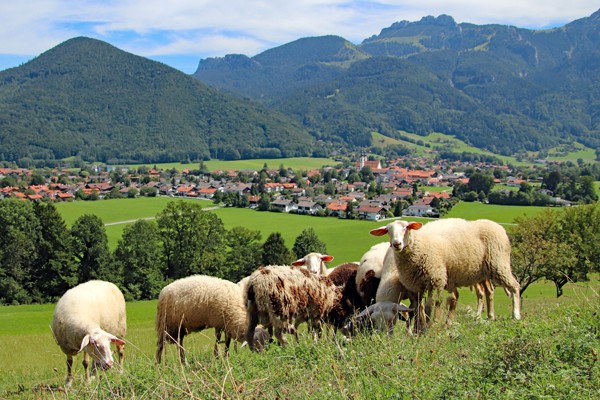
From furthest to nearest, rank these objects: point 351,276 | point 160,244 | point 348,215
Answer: point 348,215 < point 160,244 < point 351,276

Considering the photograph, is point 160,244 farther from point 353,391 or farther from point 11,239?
point 353,391

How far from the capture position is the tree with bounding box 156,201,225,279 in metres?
44.3

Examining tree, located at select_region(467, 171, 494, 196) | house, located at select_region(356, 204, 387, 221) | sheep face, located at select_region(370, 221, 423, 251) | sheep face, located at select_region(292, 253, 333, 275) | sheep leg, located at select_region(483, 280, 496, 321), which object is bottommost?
house, located at select_region(356, 204, 387, 221)

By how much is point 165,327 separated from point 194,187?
119150mm

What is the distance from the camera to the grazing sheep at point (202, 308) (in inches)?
392

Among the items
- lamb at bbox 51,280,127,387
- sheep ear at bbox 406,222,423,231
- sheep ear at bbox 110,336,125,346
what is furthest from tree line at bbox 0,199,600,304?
sheep ear at bbox 110,336,125,346

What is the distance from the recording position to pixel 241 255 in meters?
46.8

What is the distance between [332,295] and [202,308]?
2.62 metres

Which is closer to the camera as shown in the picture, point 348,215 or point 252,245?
point 252,245

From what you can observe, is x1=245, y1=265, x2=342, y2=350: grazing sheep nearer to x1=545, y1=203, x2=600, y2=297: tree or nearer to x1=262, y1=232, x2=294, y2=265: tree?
x1=545, y1=203, x2=600, y2=297: tree

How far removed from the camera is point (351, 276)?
10.9 meters

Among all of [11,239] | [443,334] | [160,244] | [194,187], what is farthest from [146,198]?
[443,334]

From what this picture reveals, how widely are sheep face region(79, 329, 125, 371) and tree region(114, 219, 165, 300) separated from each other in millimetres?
31202

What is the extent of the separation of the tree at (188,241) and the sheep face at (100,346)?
34911mm
